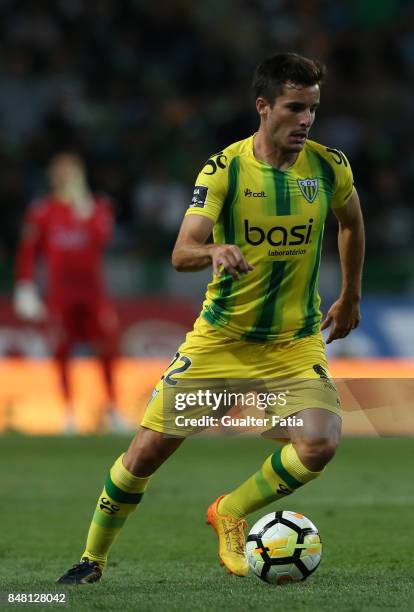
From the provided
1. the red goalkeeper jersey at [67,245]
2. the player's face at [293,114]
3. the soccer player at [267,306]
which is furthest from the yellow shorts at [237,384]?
the red goalkeeper jersey at [67,245]

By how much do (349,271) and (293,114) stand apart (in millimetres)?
757

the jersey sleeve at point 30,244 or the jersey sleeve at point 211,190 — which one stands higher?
the jersey sleeve at point 211,190

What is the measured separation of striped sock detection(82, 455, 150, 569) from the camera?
16.4 feet

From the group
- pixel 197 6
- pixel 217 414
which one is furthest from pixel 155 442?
pixel 197 6

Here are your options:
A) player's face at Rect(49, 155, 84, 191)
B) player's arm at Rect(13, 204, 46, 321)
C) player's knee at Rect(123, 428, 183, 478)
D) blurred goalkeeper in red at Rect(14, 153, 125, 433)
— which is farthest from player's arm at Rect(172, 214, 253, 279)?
player's arm at Rect(13, 204, 46, 321)

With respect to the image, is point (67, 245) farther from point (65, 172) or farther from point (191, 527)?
point (191, 527)

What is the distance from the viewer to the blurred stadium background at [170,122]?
497 inches

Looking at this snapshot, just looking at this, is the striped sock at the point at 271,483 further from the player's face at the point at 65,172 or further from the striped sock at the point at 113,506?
the player's face at the point at 65,172

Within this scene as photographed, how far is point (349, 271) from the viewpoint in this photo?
532 cm

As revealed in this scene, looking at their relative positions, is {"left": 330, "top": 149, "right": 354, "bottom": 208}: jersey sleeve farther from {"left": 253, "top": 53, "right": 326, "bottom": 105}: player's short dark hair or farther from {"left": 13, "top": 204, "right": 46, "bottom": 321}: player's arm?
{"left": 13, "top": 204, "right": 46, "bottom": 321}: player's arm

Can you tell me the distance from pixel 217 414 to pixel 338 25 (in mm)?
12250

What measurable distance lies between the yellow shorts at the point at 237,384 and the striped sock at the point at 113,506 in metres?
0.23

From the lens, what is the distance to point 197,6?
1608cm

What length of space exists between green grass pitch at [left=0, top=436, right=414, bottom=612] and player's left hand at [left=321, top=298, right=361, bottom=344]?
96 centimetres
